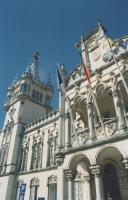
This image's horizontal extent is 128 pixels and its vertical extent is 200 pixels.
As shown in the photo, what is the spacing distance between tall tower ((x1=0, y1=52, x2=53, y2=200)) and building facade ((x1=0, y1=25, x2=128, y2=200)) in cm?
16

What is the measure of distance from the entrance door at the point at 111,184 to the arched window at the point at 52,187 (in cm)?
716

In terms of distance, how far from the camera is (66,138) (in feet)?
62.0

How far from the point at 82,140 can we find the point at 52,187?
9.89 meters

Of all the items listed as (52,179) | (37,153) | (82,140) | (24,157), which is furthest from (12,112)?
(82,140)

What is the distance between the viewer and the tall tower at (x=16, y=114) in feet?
97.1

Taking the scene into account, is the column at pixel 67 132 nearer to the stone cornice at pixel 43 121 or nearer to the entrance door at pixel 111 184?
the entrance door at pixel 111 184

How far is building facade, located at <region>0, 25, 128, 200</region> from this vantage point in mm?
15742

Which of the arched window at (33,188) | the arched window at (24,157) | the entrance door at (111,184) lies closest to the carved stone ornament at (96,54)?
the entrance door at (111,184)

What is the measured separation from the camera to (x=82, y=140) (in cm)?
1733

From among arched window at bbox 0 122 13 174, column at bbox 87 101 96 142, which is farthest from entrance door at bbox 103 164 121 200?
arched window at bbox 0 122 13 174

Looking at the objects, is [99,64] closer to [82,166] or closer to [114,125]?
[114,125]

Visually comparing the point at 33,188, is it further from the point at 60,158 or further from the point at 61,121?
the point at 61,121

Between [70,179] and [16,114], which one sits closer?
[70,179]

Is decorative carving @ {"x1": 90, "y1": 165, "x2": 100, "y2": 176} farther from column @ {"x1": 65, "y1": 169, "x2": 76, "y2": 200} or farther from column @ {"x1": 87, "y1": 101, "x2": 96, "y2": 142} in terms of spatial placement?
column @ {"x1": 65, "y1": 169, "x2": 76, "y2": 200}
